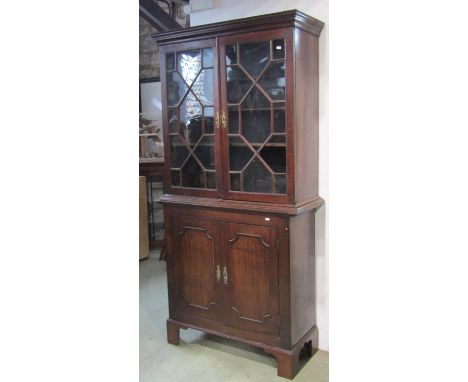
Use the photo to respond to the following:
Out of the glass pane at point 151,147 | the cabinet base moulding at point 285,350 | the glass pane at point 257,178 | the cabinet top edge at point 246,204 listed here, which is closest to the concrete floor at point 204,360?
the cabinet base moulding at point 285,350

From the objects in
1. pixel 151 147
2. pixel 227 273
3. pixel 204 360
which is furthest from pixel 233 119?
pixel 151 147

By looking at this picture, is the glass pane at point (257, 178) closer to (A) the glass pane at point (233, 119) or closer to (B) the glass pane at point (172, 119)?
(A) the glass pane at point (233, 119)

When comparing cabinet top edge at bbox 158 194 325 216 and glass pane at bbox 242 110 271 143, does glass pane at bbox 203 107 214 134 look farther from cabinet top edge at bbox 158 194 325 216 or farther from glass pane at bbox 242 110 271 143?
cabinet top edge at bbox 158 194 325 216

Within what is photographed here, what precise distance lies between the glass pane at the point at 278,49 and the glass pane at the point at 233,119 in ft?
1.10

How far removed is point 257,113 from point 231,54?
1.08 feet

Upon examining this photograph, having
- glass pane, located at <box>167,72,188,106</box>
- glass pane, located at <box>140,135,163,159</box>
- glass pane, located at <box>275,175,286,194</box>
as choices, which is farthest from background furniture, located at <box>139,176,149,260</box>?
glass pane, located at <box>275,175,286,194</box>

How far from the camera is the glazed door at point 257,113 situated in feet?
7.52

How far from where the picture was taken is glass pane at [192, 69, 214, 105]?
251 cm
